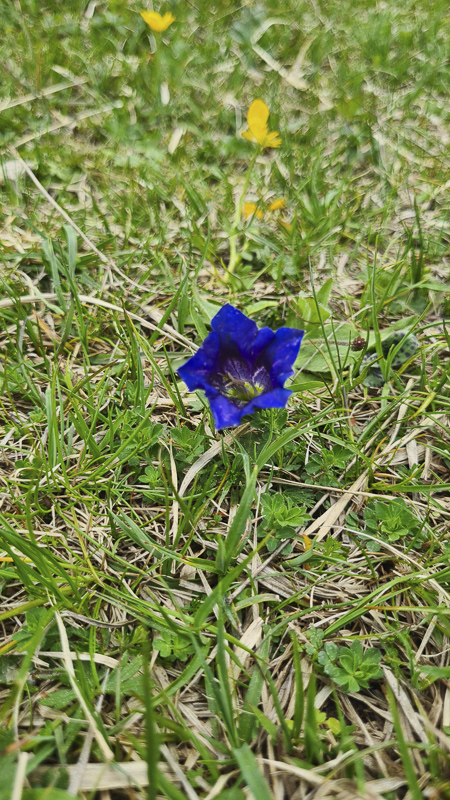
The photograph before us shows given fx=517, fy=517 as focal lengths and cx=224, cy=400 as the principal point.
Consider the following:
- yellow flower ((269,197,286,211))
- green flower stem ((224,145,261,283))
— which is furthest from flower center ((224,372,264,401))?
yellow flower ((269,197,286,211))

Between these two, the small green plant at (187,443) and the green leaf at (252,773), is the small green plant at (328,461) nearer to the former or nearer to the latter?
the small green plant at (187,443)

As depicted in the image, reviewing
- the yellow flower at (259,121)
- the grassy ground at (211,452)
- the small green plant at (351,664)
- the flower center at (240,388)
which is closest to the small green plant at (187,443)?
the grassy ground at (211,452)

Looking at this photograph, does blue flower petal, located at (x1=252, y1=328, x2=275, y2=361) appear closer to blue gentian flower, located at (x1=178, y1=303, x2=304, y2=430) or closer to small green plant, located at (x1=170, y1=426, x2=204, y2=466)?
blue gentian flower, located at (x1=178, y1=303, x2=304, y2=430)

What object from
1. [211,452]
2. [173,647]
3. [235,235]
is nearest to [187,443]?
[211,452]

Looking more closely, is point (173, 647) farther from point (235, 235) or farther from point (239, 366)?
point (235, 235)

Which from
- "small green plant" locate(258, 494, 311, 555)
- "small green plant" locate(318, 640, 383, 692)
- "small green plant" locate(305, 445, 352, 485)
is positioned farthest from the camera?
"small green plant" locate(305, 445, 352, 485)

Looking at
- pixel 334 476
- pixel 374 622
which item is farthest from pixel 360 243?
pixel 374 622

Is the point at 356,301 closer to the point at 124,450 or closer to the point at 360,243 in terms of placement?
the point at 360,243
